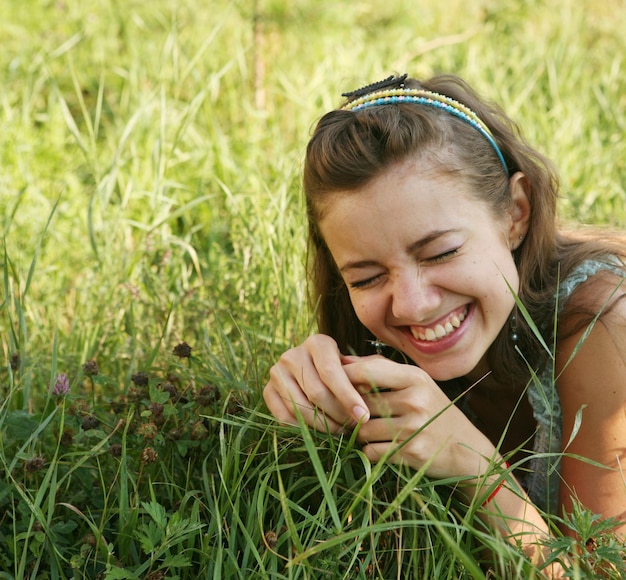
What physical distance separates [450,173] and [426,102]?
263mm

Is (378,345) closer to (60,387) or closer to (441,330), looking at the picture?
(441,330)

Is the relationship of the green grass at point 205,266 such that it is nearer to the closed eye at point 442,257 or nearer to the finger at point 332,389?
the finger at point 332,389

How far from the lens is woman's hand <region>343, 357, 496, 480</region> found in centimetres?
172

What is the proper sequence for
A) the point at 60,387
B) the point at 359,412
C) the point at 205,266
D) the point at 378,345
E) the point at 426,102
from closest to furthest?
1. the point at 359,412
2. the point at 60,387
3. the point at 426,102
4. the point at 378,345
5. the point at 205,266

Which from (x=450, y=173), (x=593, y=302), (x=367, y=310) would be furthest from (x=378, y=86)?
(x=593, y=302)

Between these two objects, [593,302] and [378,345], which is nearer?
[593,302]

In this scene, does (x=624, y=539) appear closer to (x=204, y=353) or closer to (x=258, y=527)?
(x=258, y=527)

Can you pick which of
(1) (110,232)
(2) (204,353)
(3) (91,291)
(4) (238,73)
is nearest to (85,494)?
(2) (204,353)

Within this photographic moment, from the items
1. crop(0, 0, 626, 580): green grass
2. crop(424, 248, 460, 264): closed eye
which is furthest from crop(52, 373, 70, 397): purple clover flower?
crop(424, 248, 460, 264): closed eye

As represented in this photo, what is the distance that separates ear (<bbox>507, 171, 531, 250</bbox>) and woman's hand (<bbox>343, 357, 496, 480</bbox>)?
0.62 m

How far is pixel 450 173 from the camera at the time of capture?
2.01 meters

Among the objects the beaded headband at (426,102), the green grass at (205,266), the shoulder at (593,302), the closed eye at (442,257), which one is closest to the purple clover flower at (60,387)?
the green grass at (205,266)

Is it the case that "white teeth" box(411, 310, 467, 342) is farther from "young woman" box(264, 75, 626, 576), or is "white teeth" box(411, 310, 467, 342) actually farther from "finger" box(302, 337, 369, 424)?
"finger" box(302, 337, 369, 424)

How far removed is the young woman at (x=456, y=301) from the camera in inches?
69.1
